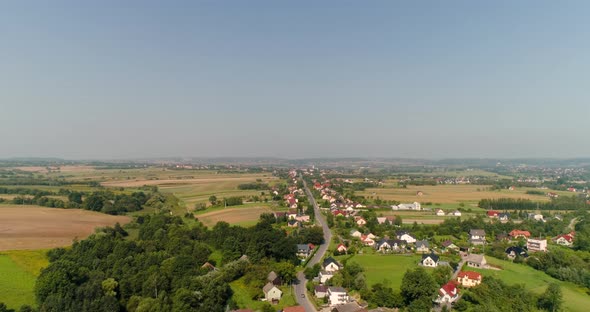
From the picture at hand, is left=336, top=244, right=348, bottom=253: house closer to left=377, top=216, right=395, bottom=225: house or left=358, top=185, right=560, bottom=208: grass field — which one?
left=377, top=216, right=395, bottom=225: house

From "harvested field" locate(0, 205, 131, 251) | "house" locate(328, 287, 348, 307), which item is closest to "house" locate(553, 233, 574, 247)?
"house" locate(328, 287, 348, 307)

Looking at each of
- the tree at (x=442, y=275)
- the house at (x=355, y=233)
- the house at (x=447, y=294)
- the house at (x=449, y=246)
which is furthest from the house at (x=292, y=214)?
the house at (x=447, y=294)

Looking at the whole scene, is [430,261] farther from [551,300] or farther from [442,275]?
[551,300]

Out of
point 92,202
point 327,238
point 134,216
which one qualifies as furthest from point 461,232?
point 92,202

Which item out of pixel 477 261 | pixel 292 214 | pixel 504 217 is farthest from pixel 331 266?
pixel 504 217

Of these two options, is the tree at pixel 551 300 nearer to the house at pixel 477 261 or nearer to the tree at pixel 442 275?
the tree at pixel 442 275

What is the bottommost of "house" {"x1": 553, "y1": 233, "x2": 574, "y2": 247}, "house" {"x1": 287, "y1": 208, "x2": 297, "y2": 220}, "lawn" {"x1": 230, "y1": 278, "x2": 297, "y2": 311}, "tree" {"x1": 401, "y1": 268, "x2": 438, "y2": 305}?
"house" {"x1": 553, "y1": 233, "x2": 574, "y2": 247}

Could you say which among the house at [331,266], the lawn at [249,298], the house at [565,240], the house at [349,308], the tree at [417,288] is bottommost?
the house at [565,240]

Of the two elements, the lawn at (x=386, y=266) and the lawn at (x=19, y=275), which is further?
the lawn at (x=386, y=266)
